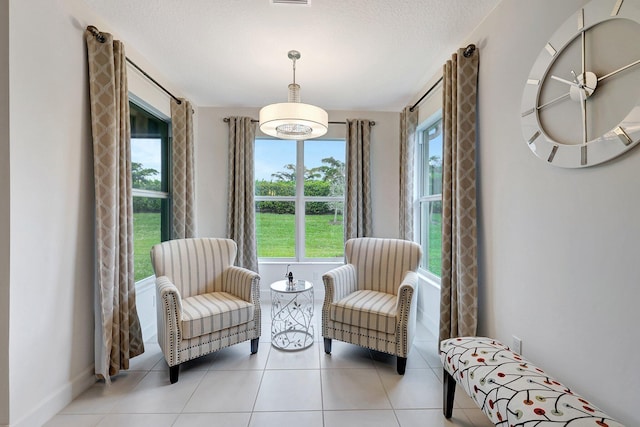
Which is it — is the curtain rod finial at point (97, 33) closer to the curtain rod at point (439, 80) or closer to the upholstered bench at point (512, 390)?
the curtain rod at point (439, 80)

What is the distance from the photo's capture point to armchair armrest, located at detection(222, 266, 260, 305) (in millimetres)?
2482

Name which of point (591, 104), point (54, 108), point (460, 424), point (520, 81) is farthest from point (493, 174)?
point (54, 108)

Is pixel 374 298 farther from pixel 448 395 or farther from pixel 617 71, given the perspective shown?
pixel 617 71

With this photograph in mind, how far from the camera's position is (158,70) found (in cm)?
288

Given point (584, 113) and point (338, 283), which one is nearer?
point (584, 113)

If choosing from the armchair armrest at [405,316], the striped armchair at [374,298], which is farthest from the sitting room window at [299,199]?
the armchair armrest at [405,316]

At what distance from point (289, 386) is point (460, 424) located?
1110 mm

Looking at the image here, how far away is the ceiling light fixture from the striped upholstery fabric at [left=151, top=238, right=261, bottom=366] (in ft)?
4.15

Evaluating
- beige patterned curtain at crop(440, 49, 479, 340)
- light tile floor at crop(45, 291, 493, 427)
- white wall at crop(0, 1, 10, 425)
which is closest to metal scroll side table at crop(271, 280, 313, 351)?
light tile floor at crop(45, 291, 493, 427)

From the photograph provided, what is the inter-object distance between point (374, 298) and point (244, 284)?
1165mm

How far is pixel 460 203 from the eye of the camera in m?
2.13

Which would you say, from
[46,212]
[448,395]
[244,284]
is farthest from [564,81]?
[46,212]

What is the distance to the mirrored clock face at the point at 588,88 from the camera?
116 cm

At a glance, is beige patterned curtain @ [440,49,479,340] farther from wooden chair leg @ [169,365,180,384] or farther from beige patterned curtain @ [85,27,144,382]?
beige patterned curtain @ [85,27,144,382]
